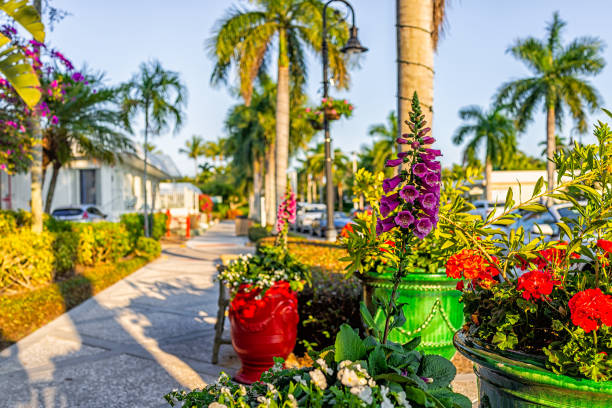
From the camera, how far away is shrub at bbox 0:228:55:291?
292 inches

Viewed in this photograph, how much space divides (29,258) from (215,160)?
86313mm

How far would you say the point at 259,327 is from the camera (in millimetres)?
4586

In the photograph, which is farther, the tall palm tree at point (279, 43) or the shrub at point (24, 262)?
the tall palm tree at point (279, 43)

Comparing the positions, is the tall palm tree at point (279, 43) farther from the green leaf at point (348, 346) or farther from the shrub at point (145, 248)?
the green leaf at point (348, 346)

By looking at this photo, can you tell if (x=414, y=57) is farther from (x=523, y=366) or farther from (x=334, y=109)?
(x=334, y=109)

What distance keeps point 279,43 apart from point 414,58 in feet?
46.8

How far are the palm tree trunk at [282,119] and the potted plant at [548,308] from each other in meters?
15.3

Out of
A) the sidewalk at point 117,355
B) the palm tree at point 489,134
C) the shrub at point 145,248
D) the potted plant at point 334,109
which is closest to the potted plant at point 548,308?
the sidewalk at point 117,355

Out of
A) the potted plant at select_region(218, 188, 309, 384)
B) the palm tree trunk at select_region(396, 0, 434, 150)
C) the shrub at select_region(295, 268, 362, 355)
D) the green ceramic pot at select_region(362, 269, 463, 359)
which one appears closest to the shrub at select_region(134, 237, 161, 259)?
the shrub at select_region(295, 268, 362, 355)

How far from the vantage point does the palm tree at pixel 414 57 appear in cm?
495

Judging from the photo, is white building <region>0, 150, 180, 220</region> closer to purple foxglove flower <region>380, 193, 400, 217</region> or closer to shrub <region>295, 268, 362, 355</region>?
shrub <region>295, 268, 362, 355</region>

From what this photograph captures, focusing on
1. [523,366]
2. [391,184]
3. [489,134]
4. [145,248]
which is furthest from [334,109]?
[489,134]

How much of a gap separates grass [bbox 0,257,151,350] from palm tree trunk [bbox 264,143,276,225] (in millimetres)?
13527

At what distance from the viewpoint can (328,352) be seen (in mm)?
1790
